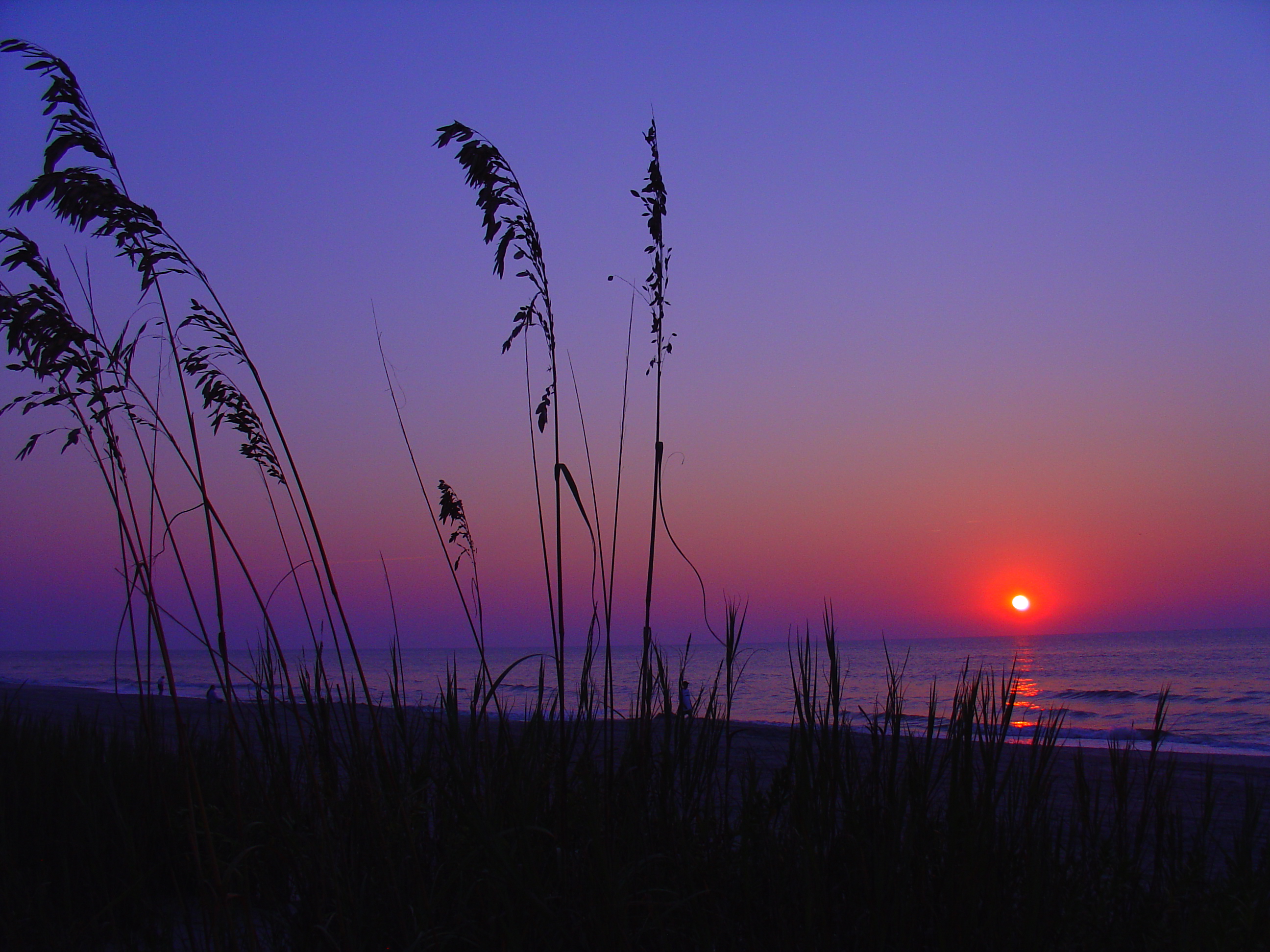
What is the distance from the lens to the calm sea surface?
12781 mm

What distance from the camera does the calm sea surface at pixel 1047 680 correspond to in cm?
1278

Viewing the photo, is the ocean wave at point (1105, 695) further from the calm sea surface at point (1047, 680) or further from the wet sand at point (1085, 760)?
the wet sand at point (1085, 760)

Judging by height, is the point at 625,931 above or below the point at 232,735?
below

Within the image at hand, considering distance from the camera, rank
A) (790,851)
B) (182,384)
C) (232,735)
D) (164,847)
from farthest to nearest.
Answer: (164,847)
(790,851)
(232,735)
(182,384)

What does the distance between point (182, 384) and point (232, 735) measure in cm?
79

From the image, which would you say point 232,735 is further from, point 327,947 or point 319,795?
point 327,947

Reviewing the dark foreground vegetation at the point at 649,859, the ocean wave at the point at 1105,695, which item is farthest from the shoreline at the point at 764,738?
the ocean wave at the point at 1105,695

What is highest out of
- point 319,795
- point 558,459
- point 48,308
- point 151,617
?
point 48,308

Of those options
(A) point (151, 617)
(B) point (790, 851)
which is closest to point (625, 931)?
(B) point (790, 851)

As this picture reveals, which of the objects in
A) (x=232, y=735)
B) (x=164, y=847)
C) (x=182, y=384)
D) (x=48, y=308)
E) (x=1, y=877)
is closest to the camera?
(x=182, y=384)

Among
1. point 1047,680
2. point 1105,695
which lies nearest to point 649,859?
point 1105,695

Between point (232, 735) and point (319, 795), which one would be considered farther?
point (319, 795)

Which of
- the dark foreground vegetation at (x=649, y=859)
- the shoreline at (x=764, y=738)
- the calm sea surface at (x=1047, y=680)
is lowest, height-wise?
the calm sea surface at (x=1047, y=680)

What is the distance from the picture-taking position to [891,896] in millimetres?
1761
